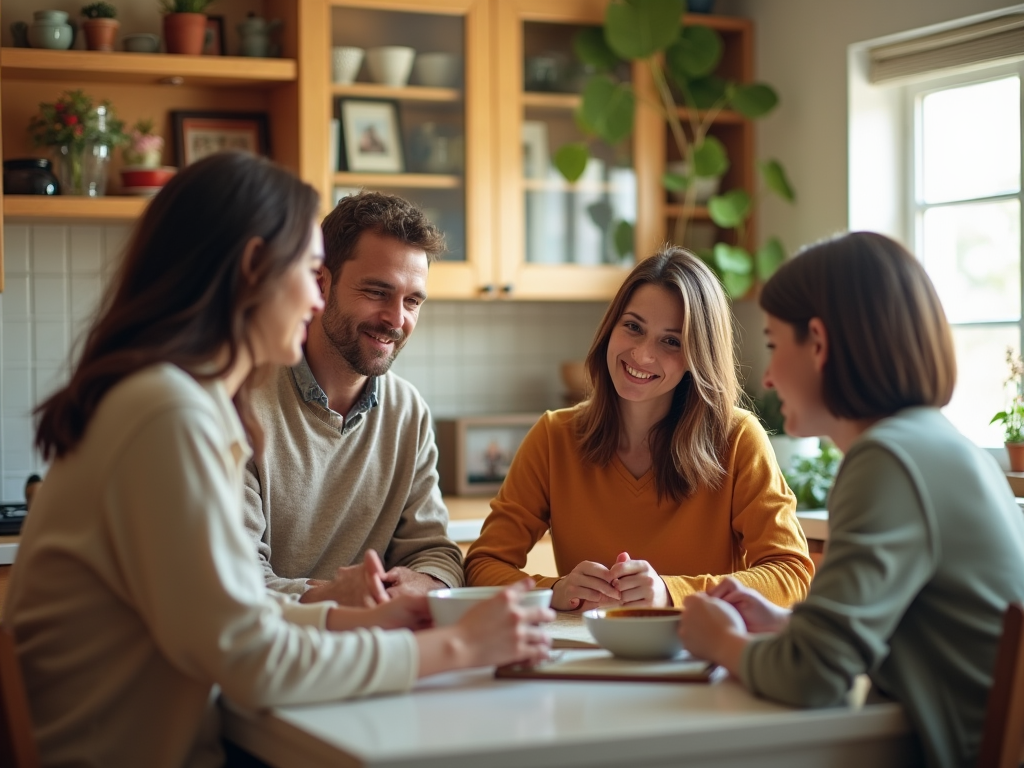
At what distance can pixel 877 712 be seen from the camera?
1285 mm

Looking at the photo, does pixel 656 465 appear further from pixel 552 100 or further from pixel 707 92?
pixel 707 92

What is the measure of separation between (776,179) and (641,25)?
0.65m

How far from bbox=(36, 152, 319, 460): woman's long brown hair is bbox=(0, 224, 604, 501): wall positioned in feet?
6.91

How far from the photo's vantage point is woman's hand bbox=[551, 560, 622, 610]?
5.91 ft

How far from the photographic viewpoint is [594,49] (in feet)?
13.0

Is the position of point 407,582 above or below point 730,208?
below

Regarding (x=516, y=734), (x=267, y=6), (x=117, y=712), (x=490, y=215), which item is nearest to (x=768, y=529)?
(x=516, y=734)

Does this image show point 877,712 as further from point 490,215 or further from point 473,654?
point 490,215

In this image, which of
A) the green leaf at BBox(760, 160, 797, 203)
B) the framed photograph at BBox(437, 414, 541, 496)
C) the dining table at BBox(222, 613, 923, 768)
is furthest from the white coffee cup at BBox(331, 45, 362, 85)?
the dining table at BBox(222, 613, 923, 768)

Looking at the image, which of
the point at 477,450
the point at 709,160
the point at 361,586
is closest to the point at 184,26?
the point at 477,450

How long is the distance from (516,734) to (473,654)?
201mm

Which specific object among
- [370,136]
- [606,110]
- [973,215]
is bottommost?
[973,215]

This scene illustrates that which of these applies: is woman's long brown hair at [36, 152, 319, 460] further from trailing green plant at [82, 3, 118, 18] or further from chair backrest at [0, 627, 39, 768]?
trailing green plant at [82, 3, 118, 18]

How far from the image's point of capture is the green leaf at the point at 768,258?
156 inches
